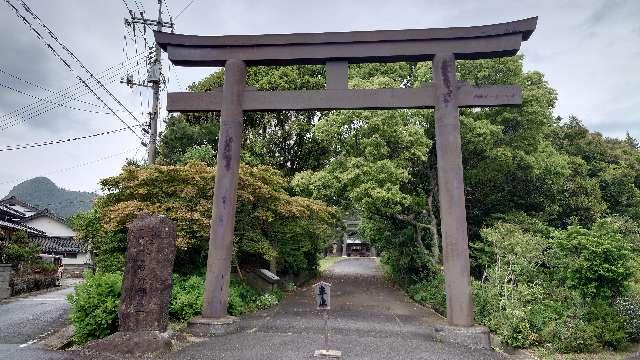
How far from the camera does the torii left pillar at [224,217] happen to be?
29.5 feet

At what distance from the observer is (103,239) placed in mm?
13344

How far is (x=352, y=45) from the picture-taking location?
9656 mm

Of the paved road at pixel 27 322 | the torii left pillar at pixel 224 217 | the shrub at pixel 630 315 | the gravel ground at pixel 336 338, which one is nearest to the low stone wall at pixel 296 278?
the gravel ground at pixel 336 338

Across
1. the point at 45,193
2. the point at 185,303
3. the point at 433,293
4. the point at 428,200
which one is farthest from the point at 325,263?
the point at 45,193

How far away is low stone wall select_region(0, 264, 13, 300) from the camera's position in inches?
810

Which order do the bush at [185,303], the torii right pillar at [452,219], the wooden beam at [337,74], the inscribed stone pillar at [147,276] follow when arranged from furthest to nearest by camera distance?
1. the bush at [185,303]
2. the wooden beam at [337,74]
3. the torii right pillar at [452,219]
4. the inscribed stone pillar at [147,276]

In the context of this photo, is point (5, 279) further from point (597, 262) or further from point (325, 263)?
point (325, 263)

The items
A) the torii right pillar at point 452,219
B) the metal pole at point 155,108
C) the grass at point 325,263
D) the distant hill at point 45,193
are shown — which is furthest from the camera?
the distant hill at point 45,193

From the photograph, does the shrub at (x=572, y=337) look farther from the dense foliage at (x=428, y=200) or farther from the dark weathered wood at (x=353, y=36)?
the dark weathered wood at (x=353, y=36)

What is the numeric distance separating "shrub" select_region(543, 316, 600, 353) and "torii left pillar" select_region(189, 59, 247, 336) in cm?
687

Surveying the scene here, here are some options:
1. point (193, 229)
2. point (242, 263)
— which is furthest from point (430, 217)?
point (193, 229)

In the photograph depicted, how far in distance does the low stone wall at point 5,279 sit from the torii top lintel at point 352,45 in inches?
693

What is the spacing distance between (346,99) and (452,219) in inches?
137

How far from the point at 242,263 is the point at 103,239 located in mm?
6445
